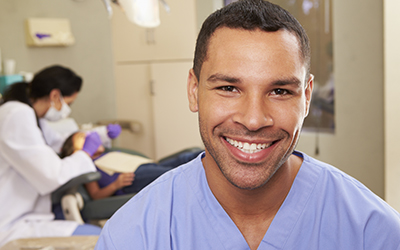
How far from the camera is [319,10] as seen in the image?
2.11 metres

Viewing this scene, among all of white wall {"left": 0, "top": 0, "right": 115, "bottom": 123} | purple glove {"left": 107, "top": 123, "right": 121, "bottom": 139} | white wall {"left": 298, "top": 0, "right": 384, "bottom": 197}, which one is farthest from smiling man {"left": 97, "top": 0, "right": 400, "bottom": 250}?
white wall {"left": 0, "top": 0, "right": 115, "bottom": 123}

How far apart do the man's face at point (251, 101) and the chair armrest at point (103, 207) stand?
115 cm

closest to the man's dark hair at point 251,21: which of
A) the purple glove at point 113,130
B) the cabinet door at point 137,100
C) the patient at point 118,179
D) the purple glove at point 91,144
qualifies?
the patient at point 118,179

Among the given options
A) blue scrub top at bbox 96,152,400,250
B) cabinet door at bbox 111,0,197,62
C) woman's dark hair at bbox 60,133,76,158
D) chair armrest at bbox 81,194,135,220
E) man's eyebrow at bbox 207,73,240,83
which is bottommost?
chair armrest at bbox 81,194,135,220

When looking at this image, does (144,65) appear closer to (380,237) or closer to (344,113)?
(344,113)

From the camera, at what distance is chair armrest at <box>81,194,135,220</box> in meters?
1.86

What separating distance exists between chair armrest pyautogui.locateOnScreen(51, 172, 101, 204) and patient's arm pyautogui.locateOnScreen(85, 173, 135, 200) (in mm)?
277

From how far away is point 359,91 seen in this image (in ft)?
6.23

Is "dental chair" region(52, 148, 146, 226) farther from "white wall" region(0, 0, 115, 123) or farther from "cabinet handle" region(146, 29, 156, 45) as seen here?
"cabinet handle" region(146, 29, 156, 45)

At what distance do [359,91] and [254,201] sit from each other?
4.15 feet

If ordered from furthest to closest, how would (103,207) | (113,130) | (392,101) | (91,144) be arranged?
(113,130)
(91,144)
(103,207)
(392,101)

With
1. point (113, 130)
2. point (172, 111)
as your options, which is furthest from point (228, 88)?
point (172, 111)

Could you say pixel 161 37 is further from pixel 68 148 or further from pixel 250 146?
pixel 250 146

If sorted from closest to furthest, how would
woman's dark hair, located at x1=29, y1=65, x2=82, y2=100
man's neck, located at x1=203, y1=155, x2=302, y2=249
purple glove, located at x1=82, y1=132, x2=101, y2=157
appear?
man's neck, located at x1=203, y1=155, x2=302, y2=249
woman's dark hair, located at x1=29, y1=65, x2=82, y2=100
purple glove, located at x1=82, y1=132, x2=101, y2=157
